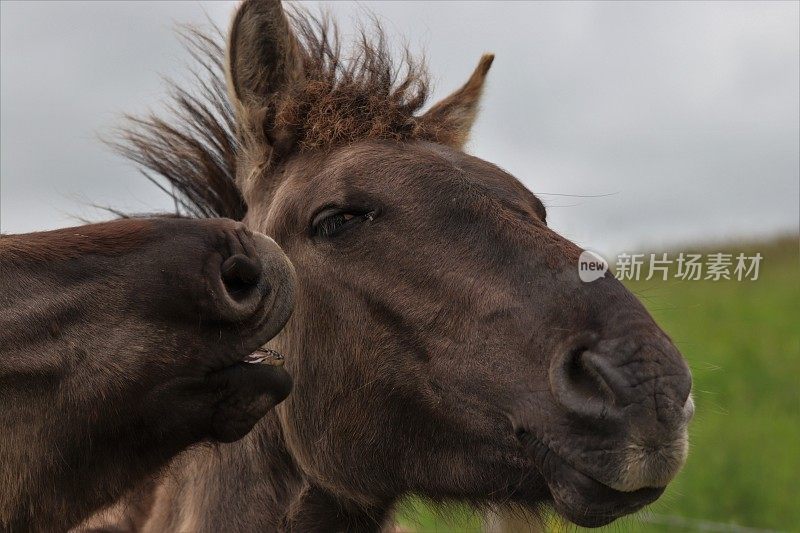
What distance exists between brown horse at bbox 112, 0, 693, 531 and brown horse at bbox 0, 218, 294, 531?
1.91ft

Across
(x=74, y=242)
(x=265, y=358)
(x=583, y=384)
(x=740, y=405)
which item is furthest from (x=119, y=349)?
(x=740, y=405)

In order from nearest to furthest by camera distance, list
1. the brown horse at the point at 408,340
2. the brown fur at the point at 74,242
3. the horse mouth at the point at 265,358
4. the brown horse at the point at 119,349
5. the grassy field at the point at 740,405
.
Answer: the brown horse at the point at 119,349
the brown fur at the point at 74,242
the brown horse at the point at 408,340
the horse mouth at the point at 265,358
the grassy field at the point at 740,405

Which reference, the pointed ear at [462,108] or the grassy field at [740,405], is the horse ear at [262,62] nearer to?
the pointed ear at [462,108]

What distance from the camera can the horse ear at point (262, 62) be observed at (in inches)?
167

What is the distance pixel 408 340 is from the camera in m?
3.64

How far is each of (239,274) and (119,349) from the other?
0.43m

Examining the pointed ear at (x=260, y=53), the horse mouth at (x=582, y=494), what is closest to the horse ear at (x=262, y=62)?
the pointed ear at (x=260, y=53)

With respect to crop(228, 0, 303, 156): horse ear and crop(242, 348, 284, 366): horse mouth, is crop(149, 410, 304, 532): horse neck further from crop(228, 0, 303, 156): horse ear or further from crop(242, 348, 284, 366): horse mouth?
crop(228, 0, 303, 156): horse ear

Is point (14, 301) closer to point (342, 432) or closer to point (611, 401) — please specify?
point (342, 432)

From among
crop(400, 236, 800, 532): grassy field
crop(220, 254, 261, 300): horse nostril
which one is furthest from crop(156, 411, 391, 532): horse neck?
crop(220, 254, 261, 300): horse nostril

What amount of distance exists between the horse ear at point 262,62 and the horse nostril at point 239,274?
147cm

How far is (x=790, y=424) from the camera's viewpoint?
11250 millimetres

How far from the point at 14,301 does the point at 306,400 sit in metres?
1.38

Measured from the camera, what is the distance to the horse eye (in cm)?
380
